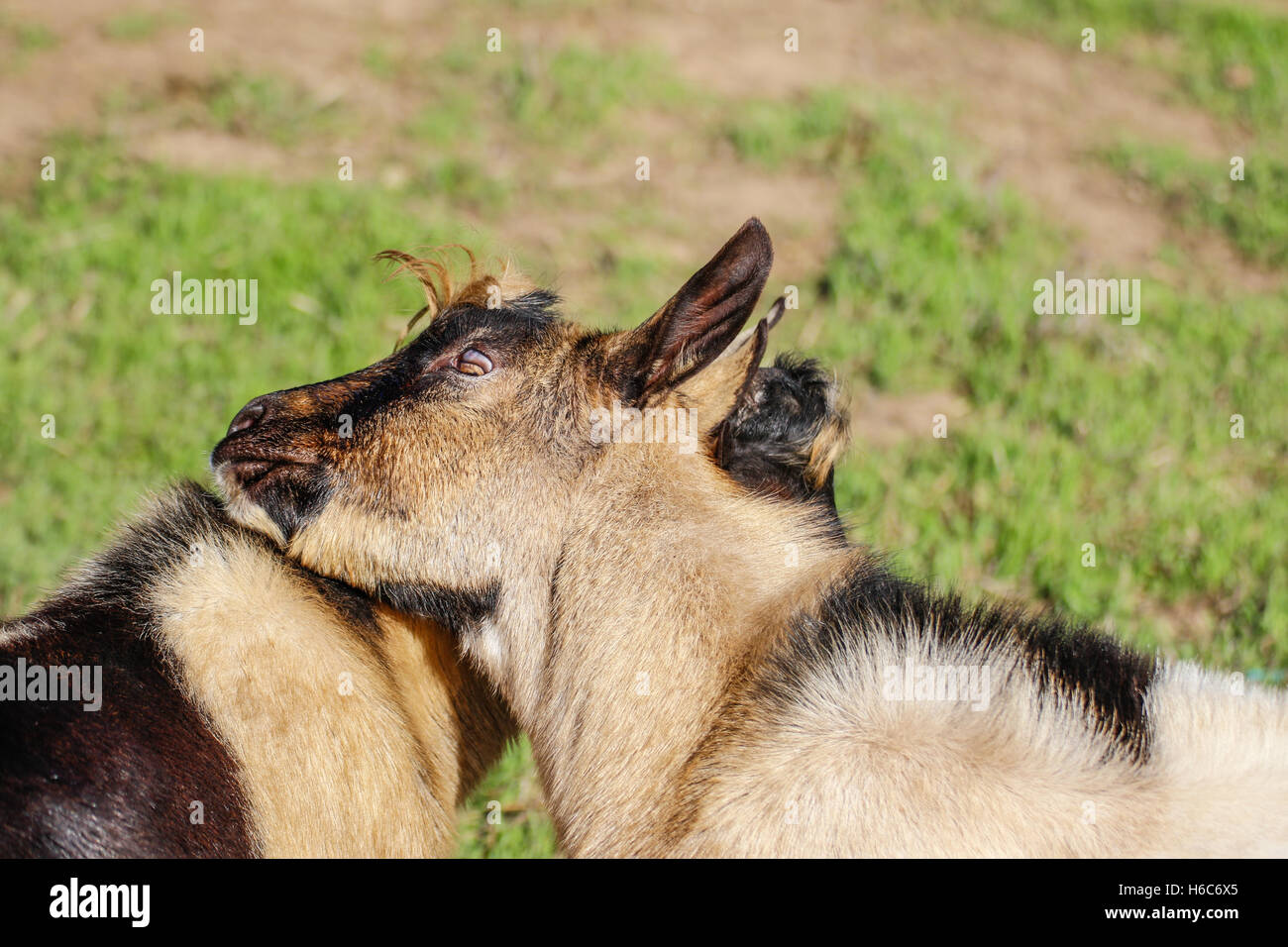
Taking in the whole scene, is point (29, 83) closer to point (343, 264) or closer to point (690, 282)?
point (343, 264)

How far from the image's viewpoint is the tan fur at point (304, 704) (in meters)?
3.05

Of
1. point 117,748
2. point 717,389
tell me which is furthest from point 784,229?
point 117,748

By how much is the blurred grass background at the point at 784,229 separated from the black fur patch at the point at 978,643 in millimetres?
1586

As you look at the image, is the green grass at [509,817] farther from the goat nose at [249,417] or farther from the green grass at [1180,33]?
the green grass at [1180,33]

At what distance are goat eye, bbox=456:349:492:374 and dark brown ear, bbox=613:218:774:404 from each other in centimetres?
41

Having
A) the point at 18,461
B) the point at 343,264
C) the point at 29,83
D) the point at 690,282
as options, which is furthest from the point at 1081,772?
the point at 29,83

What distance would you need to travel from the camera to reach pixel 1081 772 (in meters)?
2.87

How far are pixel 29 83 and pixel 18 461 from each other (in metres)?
3.70

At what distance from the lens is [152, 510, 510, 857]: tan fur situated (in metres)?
3.05

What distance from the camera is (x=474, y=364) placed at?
3480mm

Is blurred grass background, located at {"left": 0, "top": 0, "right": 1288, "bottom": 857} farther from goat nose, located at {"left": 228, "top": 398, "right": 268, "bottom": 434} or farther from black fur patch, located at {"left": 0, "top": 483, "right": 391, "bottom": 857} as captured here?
black fur patch, located at {"left": 0, "top": 483, "right": 391, "bottom": 857}

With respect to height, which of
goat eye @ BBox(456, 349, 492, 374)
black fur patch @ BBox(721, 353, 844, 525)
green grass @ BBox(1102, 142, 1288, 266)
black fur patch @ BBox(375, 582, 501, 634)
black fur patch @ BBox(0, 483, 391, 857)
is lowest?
black fur patch @ BBox(0, 483, 391, 857)

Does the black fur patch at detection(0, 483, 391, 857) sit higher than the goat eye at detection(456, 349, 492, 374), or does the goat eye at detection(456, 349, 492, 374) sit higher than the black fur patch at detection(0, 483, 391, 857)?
the goat eye at detection(456, 349, 492, 374)

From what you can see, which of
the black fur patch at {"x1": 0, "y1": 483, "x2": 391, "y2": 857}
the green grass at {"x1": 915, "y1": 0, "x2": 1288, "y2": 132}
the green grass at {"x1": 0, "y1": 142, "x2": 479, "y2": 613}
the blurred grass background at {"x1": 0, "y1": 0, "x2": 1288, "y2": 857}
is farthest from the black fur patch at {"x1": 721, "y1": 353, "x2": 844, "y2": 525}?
the green grass at {"x1": 915, "y1": 0, "x2": 1288, "y2": 132}
